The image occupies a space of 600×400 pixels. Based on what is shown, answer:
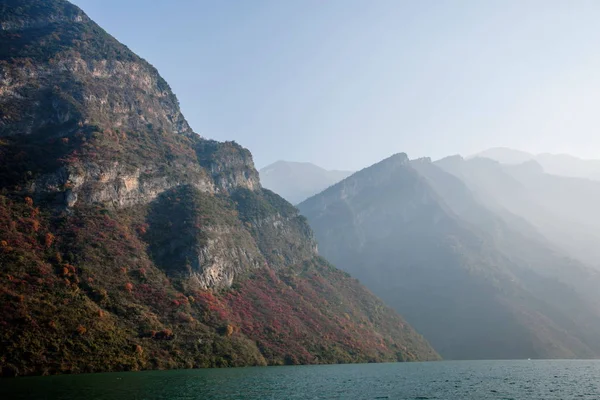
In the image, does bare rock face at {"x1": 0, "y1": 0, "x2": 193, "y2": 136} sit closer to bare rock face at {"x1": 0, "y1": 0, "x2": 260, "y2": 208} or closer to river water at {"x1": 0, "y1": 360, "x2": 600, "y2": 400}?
bare rock face at {"x1": 0, "y1": 0, "x2": 260, "y2": 208}

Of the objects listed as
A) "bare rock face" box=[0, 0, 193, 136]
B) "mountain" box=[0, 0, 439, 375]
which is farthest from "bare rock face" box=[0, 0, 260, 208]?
"mountain" box=[0, 0, 439, 375]

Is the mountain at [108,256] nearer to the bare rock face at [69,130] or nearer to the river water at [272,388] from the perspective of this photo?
the bare rock face at [69,130]

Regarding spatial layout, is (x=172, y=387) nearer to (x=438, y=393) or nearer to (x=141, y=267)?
(x=438, y=393)

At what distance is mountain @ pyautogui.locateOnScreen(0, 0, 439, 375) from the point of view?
97.3 meters

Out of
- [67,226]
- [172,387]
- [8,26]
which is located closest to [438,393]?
[172,387]

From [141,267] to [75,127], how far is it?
66714mm

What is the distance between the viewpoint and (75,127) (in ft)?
540

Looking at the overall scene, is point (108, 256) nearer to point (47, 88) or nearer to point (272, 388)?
point (272, 388)

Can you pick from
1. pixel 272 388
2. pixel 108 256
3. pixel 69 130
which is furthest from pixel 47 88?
pixel 272 388

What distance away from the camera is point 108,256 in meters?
129

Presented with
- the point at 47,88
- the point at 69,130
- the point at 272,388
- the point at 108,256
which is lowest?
the point at 272,388

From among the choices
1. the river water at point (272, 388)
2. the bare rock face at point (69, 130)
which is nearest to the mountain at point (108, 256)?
the bare rock face at point (69, 130)

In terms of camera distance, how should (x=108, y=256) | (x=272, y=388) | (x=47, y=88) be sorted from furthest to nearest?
1. (x=47, y=88)
2. (x=108, y=256)
3. (x=272, y=388)

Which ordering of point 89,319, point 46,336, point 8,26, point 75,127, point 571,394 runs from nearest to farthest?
point 571,394, point 46,336, point 89,319, point 75,127, point 8,26
